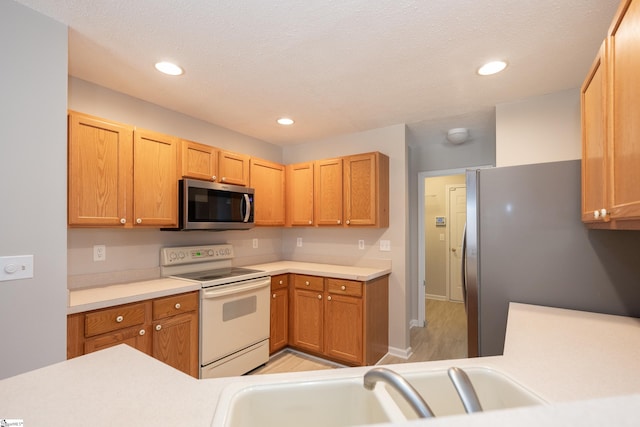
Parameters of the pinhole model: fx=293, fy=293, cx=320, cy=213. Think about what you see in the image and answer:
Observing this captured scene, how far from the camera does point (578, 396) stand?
0.75 meters

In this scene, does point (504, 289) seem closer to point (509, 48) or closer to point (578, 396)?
point (578, 396)

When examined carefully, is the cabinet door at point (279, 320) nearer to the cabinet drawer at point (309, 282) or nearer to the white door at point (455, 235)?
the cabinet drawer at point (309, 282)

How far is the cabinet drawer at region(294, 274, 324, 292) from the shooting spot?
290 cm

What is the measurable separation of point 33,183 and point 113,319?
2.97 ft

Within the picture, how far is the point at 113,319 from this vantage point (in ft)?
5.97

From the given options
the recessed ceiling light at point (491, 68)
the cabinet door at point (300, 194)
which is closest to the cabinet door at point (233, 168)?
the cabinet door at point (300, 194)

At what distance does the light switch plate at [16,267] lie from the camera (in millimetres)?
1316

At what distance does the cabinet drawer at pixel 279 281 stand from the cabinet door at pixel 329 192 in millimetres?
711

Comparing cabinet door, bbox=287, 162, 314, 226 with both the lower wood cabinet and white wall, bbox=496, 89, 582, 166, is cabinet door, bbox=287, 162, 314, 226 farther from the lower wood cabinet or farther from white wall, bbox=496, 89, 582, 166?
white wall, bbox=496, 89, 582, 166

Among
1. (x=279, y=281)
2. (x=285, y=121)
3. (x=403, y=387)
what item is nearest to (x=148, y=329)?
(x=279, y=281)

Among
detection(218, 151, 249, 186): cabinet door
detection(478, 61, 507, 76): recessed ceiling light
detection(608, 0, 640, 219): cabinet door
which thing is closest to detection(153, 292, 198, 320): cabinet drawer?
detection(218, 151, 249, 186): cabinet door

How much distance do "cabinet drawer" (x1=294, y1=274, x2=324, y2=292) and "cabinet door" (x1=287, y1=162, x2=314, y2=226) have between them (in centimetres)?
65

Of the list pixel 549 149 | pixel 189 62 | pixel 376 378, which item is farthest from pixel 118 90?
pixel 549 149

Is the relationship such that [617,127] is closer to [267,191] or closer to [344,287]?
A: [344,287]
